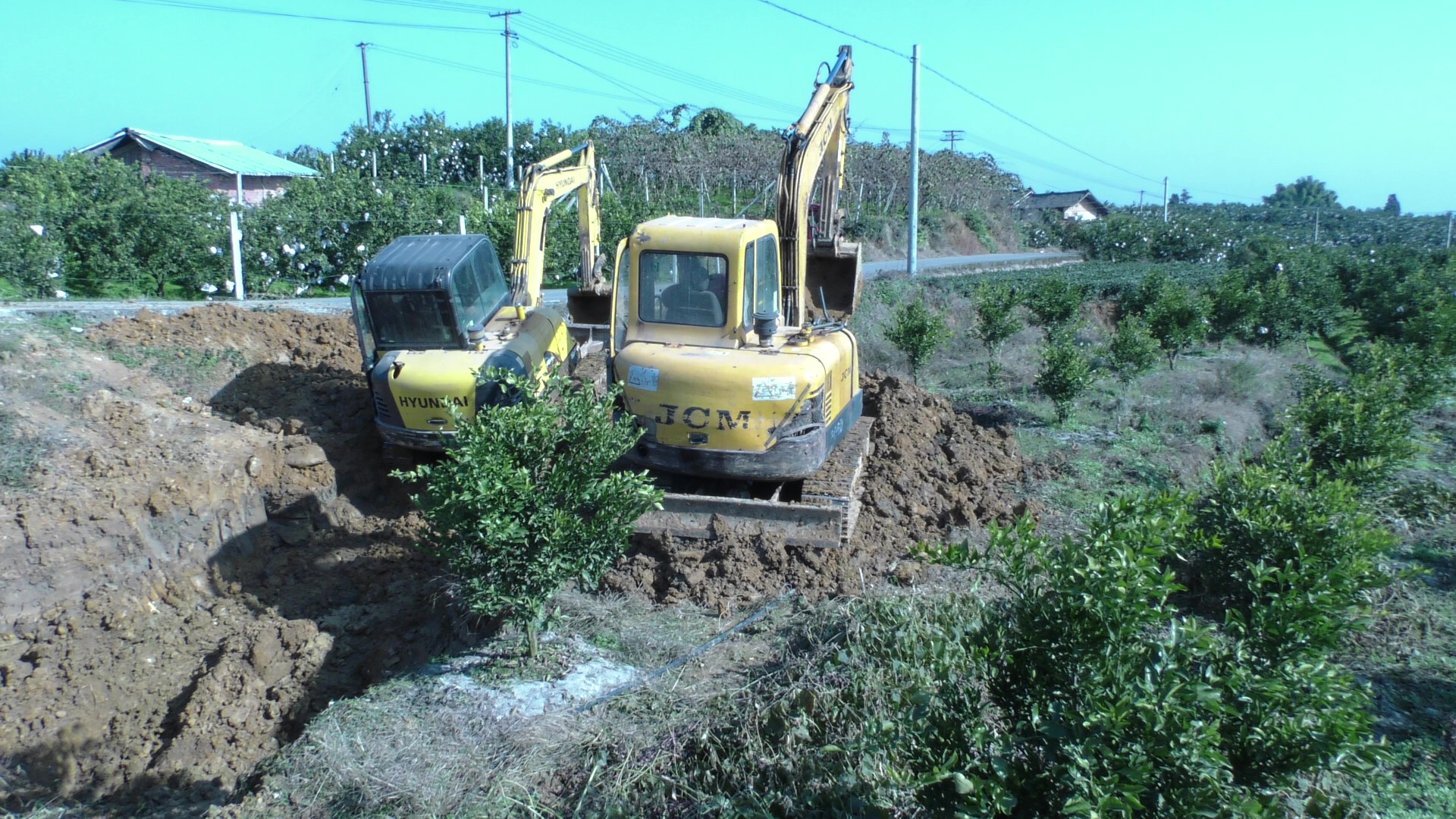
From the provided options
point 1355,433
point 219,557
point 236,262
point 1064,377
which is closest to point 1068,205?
point 1064,377

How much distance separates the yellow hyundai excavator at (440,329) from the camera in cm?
909

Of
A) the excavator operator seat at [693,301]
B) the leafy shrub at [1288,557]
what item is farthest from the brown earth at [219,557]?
the leafy shrub at [1288,557]

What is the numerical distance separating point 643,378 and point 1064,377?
6.18 m

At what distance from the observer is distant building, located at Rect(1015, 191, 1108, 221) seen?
53781 mm

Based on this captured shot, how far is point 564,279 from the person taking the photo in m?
24.4

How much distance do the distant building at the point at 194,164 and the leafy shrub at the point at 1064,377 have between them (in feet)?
71.1

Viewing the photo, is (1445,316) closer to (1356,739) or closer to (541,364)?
(541,364)

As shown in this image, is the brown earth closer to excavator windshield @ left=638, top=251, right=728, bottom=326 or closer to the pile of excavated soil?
the pile of excavated soil

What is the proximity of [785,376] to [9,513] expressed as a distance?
6.33 metres

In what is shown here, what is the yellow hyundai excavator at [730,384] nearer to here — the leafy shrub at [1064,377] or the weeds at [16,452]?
the leafy shrub at [1064,377]

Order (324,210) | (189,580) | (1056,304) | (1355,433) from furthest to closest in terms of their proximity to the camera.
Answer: (324,210) < (1056,304) < (189,580) < (1355,433)

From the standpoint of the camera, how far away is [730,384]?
7.18 metres

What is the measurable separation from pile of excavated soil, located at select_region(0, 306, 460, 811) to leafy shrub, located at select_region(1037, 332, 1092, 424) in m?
7.58

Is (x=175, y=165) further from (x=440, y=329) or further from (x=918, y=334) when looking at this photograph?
(x=918, y=334)
